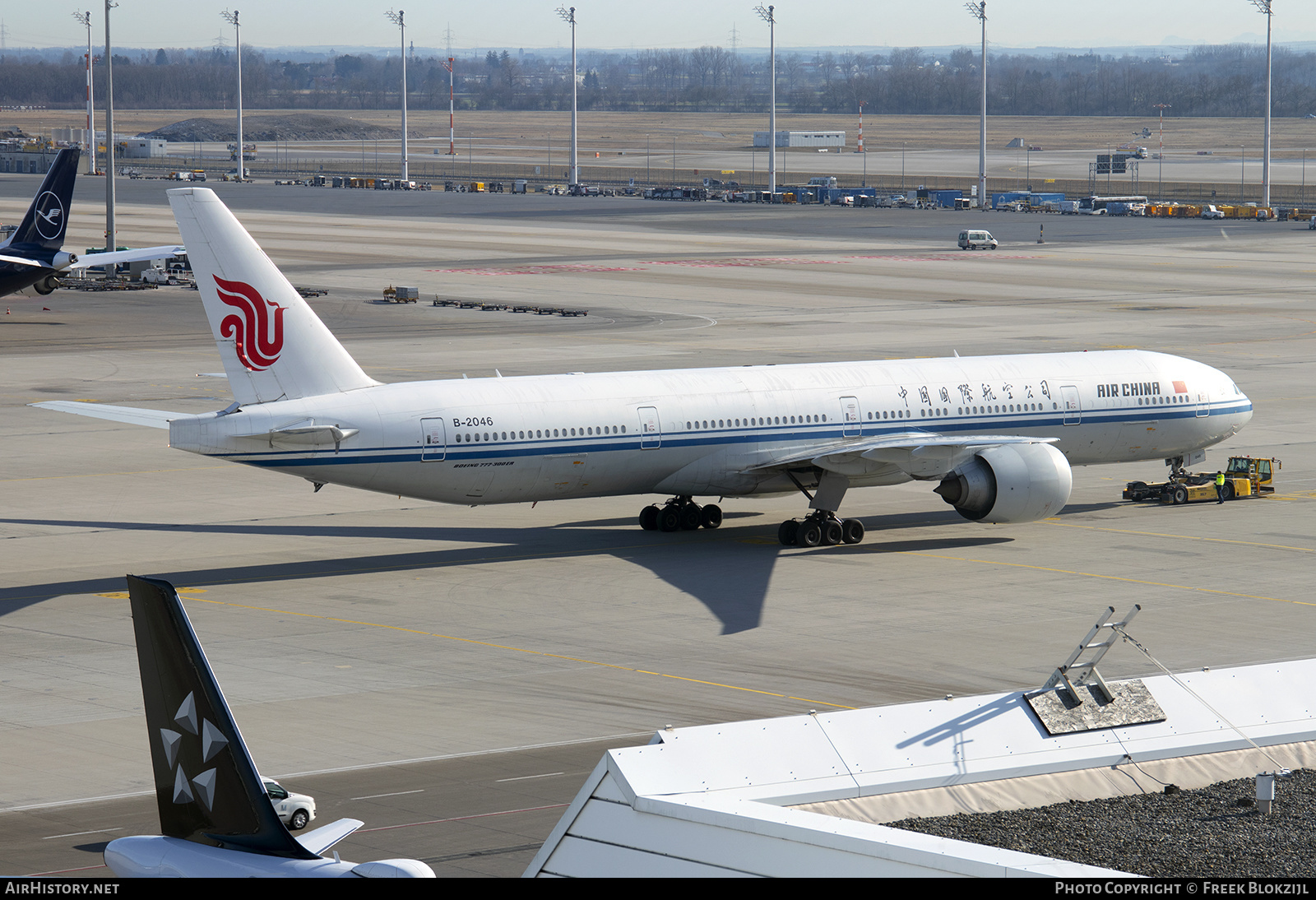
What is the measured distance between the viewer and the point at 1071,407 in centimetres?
4669

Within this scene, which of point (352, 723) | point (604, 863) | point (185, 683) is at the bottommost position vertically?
point (352, 723)

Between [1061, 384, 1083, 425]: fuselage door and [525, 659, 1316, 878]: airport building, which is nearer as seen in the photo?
[525, 659, 1316, 878]: airport building

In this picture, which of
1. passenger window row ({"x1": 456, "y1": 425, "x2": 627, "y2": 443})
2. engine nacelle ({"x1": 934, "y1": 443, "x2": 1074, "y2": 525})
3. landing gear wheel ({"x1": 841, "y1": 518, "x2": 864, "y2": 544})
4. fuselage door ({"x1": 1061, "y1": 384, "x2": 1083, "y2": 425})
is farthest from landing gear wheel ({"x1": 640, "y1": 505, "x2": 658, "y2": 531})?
fuselage door ({"x1": 1061, "y1": 384, "x2": 1083, "y2": 425})

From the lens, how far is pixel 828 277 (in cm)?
11938

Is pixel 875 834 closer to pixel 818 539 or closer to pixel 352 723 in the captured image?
pixel 352 723

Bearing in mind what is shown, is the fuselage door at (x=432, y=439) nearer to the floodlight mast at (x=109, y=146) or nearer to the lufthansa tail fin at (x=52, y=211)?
the lufthansa tail fin at (x=52, y=211)

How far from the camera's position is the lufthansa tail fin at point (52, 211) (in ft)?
280

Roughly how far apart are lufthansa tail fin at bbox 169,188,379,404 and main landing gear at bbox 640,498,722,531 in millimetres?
10342

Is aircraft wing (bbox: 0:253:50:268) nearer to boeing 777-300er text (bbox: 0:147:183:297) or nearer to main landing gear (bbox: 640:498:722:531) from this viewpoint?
boeing 777-300er text (bbox: 0:147:183:297)

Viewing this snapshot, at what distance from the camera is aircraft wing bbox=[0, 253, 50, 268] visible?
86125 mm

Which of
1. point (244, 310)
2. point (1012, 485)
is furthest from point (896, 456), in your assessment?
point (244, 310)

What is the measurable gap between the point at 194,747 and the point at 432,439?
2530 cm
